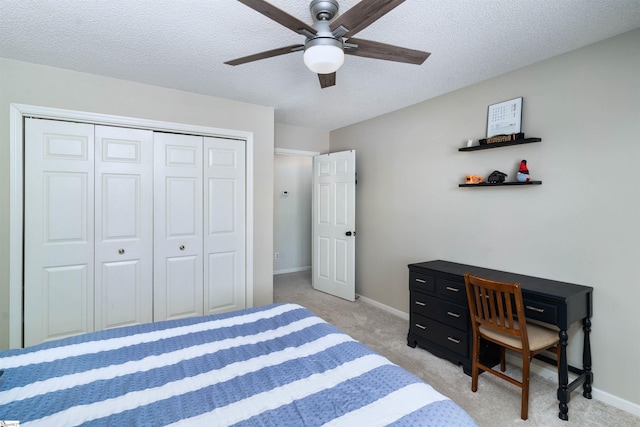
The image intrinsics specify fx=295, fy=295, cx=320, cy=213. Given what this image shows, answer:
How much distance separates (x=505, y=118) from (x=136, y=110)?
3.34 meters

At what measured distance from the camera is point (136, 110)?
2787 mm

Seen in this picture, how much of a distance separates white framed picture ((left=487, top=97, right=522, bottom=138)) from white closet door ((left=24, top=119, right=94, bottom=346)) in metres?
3.57

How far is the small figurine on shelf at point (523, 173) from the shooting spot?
93.4 inches

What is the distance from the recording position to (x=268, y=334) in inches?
64.2

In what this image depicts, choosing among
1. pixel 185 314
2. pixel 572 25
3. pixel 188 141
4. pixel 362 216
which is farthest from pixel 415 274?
pixel 188 141

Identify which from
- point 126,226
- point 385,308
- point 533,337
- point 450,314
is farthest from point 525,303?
point 126,226

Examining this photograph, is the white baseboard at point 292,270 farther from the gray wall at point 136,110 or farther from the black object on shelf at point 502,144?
the black object on shelf at point 502,144

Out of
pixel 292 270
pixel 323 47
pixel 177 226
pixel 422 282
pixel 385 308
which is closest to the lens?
pixel 323 47

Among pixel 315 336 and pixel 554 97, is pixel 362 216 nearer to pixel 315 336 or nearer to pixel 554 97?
pixel 554 97

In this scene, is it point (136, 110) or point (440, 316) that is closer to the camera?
point (440, 316)

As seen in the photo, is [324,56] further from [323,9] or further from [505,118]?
[505,118]

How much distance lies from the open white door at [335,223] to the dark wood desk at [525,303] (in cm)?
132

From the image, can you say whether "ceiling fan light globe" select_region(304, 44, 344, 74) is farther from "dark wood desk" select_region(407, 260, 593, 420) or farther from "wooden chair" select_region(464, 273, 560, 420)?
"dark wood desk" select_region(407, 260, 593, 420)

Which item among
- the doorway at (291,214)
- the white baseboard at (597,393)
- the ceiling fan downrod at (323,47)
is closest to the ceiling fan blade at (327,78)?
the ceiling fan downrod at (323,47)
